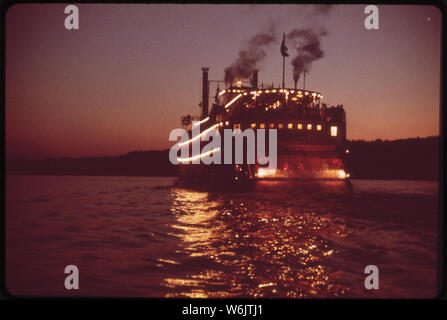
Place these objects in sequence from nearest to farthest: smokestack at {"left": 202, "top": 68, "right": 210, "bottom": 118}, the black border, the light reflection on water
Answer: the black border < the light reflection on water < smokestack at {"left": 202, "top": 68, "right": 210, "bottom": 118}

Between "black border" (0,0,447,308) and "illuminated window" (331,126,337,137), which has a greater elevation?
"illuminated window" (331,126,337,137)

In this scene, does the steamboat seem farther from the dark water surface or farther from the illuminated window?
the dark water surface

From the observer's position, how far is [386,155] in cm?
10819

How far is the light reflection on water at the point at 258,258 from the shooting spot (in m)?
6.03

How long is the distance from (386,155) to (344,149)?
86.0 metres

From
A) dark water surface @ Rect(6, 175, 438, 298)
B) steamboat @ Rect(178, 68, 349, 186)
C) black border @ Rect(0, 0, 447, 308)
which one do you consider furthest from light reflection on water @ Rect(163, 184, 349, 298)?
steamboat @ Rect(178, 68, 349, 186)

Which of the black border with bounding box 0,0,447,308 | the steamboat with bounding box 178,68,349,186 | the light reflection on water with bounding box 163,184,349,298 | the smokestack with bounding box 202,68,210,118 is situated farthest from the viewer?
the smokestack with bounding box 202,68,210,118

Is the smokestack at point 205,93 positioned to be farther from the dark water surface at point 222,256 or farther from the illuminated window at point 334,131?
the dark water surface at point 222,256

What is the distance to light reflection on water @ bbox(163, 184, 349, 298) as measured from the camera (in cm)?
603

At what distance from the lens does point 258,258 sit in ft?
27.9
